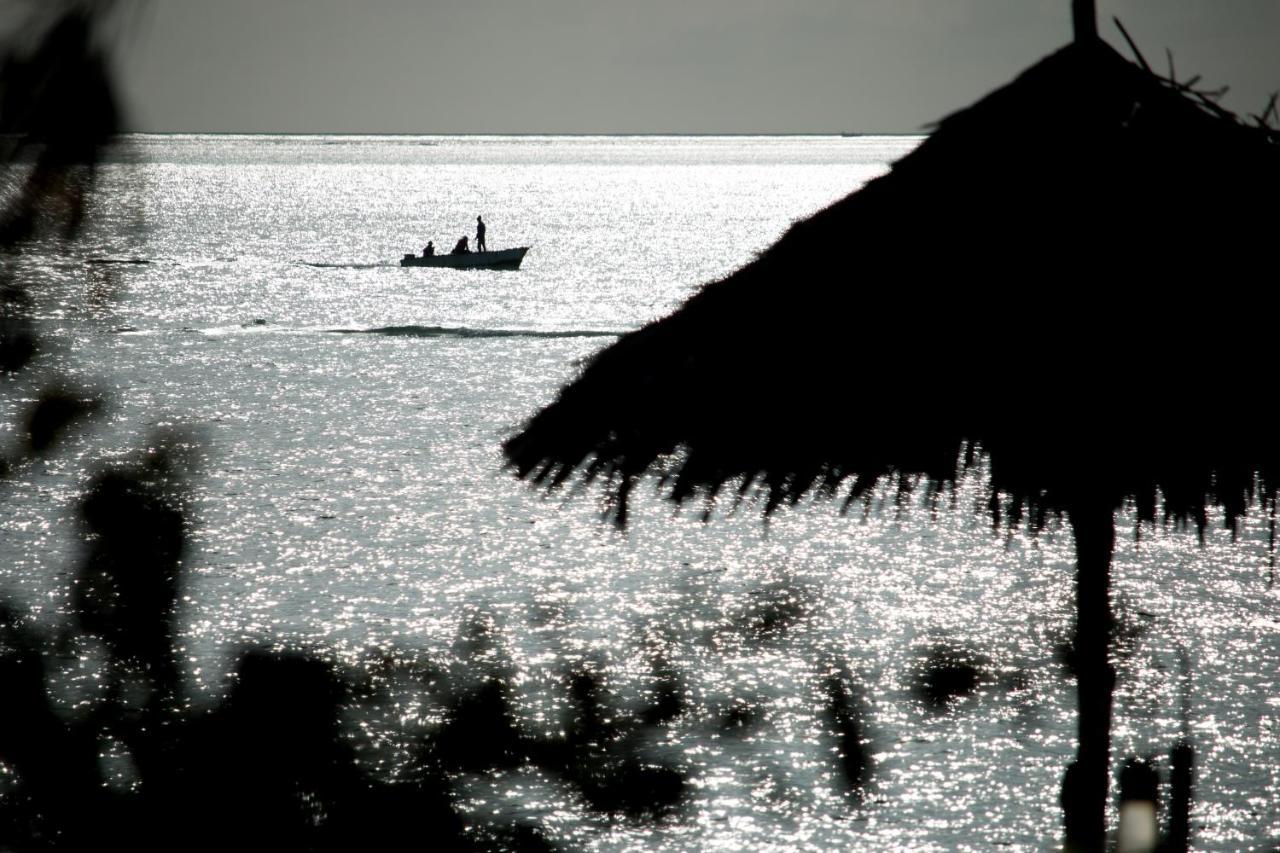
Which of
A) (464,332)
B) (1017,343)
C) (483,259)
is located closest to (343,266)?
(483,259)

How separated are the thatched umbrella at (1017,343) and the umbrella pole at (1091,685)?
37cm

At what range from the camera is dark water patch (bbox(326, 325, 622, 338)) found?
49.2 m

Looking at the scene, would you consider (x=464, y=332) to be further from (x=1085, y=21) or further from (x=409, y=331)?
(x=1085, y=21)

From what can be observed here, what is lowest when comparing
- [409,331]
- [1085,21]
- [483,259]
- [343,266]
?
[1085,21]

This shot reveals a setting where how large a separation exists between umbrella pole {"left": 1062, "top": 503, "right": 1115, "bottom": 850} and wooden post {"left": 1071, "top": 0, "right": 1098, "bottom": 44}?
1813mm

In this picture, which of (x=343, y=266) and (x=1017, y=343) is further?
(x=343, y=266)

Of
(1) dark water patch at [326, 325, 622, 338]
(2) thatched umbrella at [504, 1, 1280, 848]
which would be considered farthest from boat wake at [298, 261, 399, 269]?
(2) thatched umbrella at [504, 1, 1280, 848]

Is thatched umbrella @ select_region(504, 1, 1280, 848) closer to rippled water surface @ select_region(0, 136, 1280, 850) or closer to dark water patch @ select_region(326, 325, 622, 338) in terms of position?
rippled water surface @ select_region(0, 136, 1280, 850)

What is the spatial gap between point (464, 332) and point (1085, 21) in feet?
151

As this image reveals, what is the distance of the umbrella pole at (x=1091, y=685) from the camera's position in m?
5.23

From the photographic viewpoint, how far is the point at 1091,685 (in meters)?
5.27

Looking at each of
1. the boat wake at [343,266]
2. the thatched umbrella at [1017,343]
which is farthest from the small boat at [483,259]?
the thatched umbrella at [1017,343]

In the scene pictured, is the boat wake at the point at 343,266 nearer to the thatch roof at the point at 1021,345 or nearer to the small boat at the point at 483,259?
the small boat at the point at 483,259

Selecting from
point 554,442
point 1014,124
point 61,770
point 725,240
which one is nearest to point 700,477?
point 554,442
